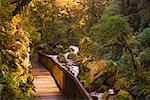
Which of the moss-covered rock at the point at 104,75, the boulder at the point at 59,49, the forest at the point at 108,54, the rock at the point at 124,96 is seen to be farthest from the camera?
the boulder at the point at 59,49

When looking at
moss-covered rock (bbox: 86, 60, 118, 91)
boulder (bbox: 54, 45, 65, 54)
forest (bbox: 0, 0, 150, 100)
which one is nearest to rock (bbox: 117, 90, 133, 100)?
forest (bbox: 0, 0, 150, 100)

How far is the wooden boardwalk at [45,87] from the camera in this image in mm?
11784

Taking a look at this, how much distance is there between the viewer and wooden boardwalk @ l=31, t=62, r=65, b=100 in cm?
1178

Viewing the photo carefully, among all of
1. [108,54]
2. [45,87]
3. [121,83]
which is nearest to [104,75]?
[121,83]

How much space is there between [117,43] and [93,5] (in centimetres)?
1030

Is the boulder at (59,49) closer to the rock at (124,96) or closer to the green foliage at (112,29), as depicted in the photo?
the rock at (124,96)

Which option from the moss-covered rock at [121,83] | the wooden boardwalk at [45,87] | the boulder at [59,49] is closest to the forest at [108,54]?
the moss-covered rock at [121,83]

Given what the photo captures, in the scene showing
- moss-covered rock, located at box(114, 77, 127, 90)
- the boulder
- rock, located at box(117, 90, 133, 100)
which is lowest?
rock, located at box(117, 90, 133, 100)

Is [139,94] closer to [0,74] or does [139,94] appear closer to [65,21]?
[0,74]

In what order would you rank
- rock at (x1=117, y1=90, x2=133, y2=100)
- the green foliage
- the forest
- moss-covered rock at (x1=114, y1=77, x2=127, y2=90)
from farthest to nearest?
moss-covered rock at (x1=114, y1=77, x2=127, y2=90) < rock at (x1=117, y1=90, x2=133, y2=100) < the forest < the green foliage

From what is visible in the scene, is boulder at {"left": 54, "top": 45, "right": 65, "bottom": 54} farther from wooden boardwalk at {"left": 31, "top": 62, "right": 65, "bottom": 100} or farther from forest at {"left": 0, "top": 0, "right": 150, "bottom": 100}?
forest at {"left": 0, "top": 0, "right": 150, "bottom": 100}

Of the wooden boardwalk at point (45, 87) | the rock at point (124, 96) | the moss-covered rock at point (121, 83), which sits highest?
the moss-covered rock at point (121, 83)

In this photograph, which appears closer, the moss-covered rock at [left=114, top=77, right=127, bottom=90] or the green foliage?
the green foliage

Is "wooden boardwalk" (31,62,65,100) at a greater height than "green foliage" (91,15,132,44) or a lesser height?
lesser
